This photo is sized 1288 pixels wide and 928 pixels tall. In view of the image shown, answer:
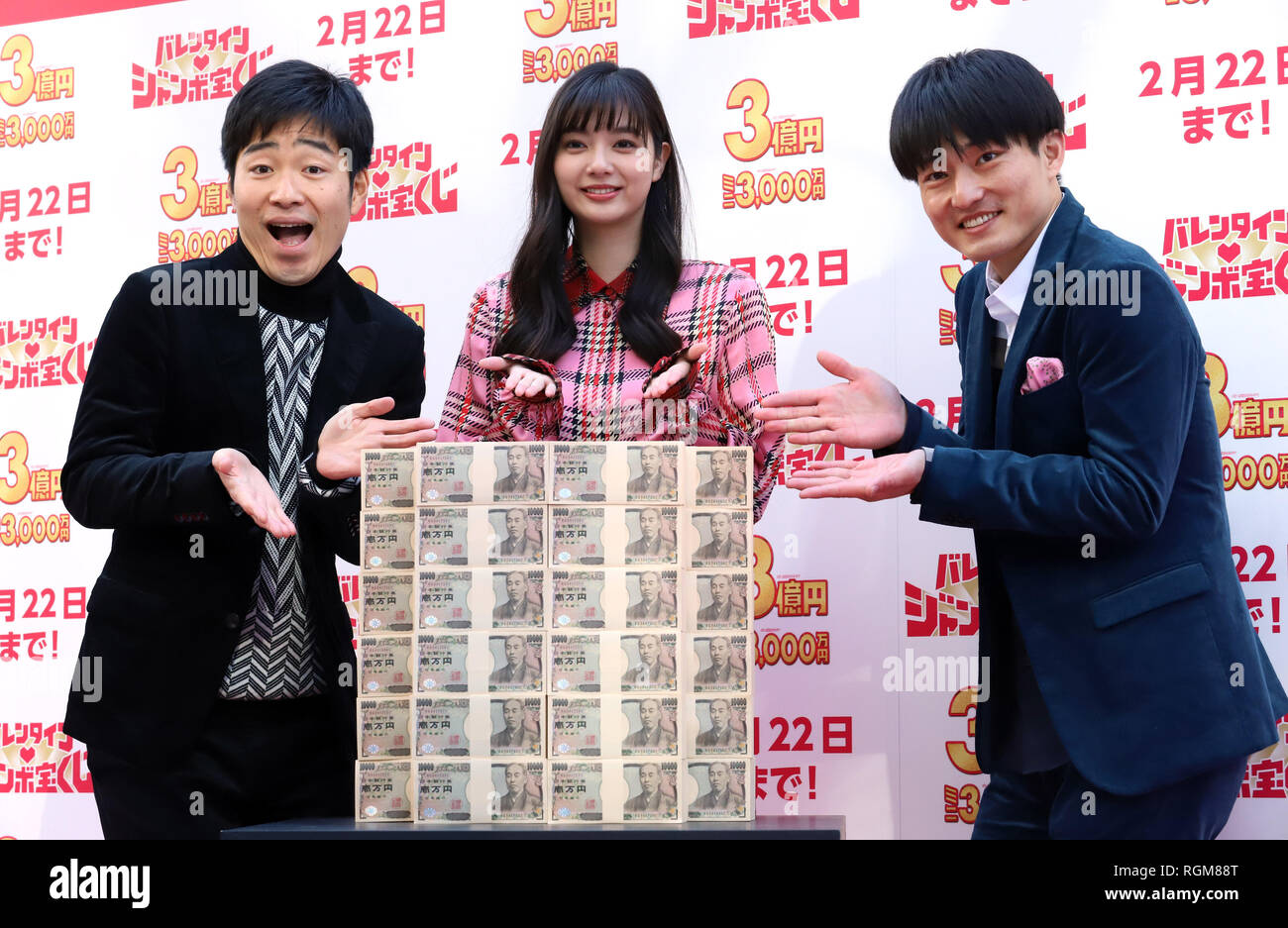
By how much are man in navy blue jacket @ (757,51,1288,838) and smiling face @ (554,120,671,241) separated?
23.7 inches

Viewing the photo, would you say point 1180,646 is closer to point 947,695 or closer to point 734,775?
point 734,775

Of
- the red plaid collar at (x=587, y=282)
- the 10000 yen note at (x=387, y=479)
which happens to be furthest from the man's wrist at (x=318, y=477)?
the red plaid collar at (x=587, y=282)

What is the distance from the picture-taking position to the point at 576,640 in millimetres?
2289

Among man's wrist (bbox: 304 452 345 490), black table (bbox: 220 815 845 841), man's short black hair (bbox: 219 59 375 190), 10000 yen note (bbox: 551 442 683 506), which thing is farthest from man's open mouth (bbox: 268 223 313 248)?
black table (bbox: 220 815 845 841)

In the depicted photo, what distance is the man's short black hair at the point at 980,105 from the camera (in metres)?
2.62

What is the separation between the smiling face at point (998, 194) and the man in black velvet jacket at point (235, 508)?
1.14m

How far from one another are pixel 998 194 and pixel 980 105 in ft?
0.58

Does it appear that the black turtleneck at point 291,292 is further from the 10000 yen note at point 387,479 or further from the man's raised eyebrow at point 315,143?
the 10000 yen note at point 387,479

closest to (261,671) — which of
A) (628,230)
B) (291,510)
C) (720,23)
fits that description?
(291,510)

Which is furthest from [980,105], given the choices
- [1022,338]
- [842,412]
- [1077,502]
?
[1077,502]

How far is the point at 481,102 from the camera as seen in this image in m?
3.85

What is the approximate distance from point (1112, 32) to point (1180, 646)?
5.76 feet

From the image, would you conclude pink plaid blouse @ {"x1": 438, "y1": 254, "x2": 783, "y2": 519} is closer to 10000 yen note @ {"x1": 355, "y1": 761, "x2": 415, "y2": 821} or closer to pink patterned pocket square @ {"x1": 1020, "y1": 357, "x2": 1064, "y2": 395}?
pink patterned pocket square @ {"x1": 1020, "y1": 357, "x2": 1064, "y2": 395}

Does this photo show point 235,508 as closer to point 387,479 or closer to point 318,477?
point 318,477
